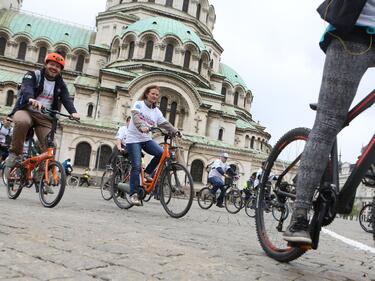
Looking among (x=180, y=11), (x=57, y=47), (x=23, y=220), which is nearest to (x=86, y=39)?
(x=57, y=47)

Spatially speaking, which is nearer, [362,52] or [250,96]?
[362,52]

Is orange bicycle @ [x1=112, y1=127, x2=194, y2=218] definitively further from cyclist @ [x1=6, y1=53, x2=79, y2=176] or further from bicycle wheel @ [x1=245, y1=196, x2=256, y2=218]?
bicycle wheel @ [x1=245, y1=196, x2=256, y2=218]

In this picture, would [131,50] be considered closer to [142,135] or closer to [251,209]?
[251,209]

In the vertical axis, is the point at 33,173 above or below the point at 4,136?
below

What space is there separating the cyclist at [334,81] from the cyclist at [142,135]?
4090mm

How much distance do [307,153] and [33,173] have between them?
4707 mm

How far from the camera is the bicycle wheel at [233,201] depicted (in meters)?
12.6

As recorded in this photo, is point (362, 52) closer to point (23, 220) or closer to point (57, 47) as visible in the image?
point (23, 220)

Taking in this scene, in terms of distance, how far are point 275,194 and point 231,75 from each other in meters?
51.0

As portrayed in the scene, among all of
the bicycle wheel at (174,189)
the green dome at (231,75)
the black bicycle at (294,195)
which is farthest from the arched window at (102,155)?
the black bicycle at (294,195)

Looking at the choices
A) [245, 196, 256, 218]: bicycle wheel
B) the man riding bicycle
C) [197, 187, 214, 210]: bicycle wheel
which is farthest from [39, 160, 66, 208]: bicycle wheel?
[197, 187, 214, 210]: bicycle wheel

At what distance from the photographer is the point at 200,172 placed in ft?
120

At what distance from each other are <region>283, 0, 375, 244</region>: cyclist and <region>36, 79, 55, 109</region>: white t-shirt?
4546 mm

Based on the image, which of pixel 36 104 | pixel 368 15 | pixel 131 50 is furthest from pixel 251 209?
pixel 131 50
